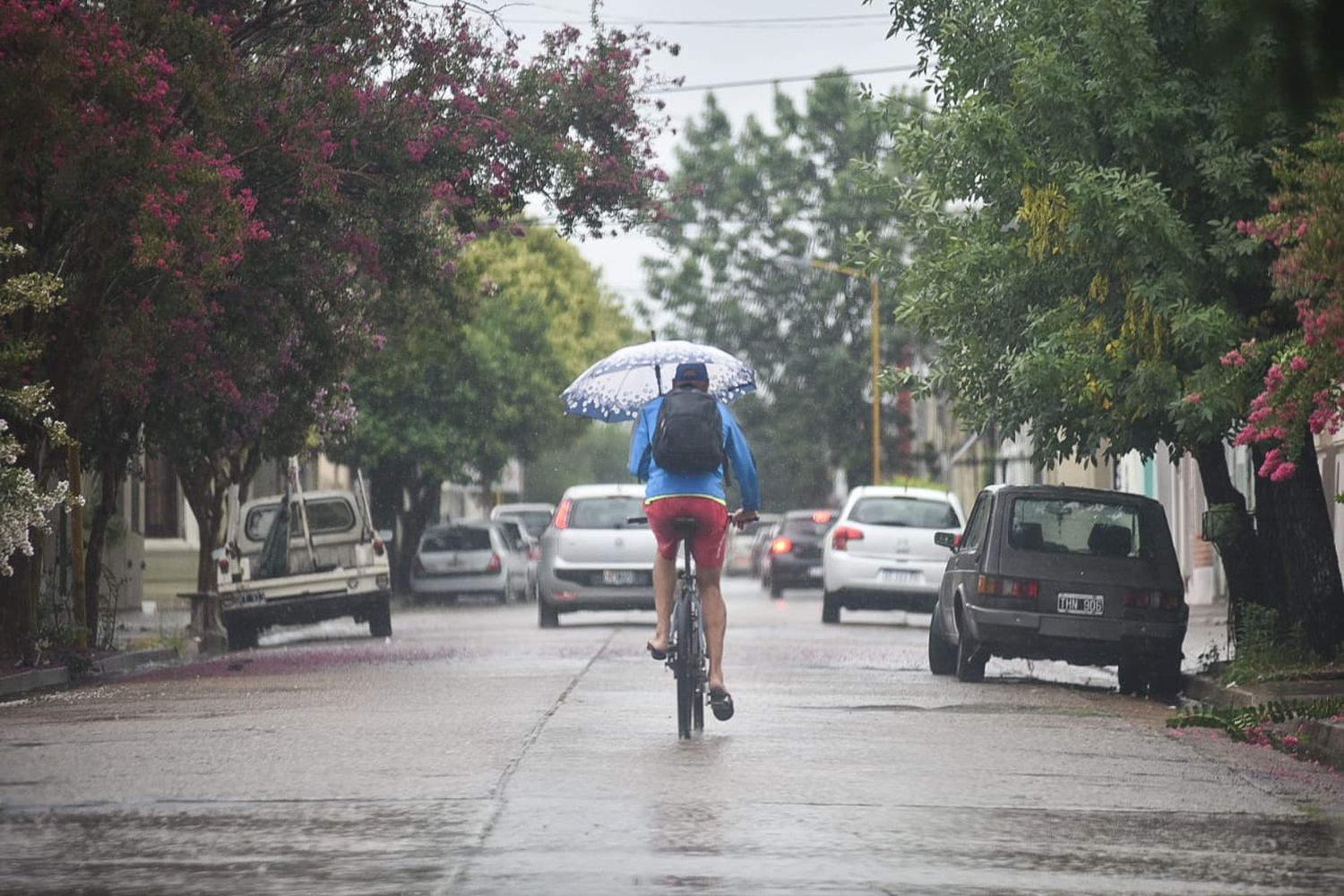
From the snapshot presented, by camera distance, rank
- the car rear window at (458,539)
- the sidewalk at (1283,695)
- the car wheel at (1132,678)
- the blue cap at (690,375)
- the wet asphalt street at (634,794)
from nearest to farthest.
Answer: the wet asphalt street at (634,794), the blue cap at (690,375), the sidewalk at (1283,695), the car wheel at (1132,678), the car rear window at (458,539)

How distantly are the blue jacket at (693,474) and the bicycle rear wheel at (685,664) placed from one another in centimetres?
49

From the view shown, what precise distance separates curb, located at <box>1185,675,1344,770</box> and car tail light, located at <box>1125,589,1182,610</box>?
0.60 m

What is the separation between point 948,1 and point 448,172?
4769 millimetres

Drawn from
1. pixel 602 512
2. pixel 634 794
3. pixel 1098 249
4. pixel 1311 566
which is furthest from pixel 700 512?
pixel 602 512

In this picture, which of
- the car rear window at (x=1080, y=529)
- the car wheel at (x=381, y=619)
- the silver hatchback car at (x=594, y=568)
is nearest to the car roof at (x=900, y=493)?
the silver hatchback car at (x=594, y=568)

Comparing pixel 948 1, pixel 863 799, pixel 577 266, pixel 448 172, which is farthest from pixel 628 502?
pixel 577 266

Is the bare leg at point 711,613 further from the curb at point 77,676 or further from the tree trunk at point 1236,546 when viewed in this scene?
the tree trunk at point 1236,546

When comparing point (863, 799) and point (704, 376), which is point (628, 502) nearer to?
point (704, 376)

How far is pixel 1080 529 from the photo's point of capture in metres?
17.7

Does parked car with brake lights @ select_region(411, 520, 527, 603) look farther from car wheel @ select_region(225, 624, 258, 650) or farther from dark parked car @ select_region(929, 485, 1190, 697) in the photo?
dark parked car @ select_region(929, 485, 1190, 697)

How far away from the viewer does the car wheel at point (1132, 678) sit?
1780 centimetres

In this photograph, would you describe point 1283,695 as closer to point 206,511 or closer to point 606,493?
point 606,493

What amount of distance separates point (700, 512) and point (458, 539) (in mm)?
31645

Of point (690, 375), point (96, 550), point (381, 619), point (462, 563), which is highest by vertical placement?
point (690, 375)
